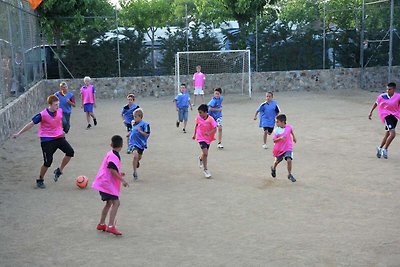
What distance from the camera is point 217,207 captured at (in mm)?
9492

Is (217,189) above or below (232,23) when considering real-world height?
below

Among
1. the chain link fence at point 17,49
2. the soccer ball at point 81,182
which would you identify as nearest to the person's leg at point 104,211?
the soccer ball at point 81,182

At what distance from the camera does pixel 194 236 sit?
8.04m

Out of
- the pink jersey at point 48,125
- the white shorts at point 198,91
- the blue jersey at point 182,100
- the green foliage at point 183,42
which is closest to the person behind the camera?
the pink jersey at point 48,125

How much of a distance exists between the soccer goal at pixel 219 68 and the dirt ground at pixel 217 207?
12290 mm

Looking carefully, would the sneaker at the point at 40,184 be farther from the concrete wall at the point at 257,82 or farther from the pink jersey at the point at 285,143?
the concrete wall at the point at 257,82

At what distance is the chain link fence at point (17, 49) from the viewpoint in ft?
53.7

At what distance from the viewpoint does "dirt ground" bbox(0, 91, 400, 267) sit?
734 centimetres

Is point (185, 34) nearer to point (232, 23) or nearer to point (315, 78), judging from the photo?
point (232, 23)

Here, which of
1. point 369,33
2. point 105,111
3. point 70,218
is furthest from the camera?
point 369,33

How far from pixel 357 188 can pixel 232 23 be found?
23.2 meters

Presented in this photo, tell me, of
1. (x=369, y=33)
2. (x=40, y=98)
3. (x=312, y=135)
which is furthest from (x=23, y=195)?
(x=369, y=33)

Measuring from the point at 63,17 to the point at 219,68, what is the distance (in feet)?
26.5

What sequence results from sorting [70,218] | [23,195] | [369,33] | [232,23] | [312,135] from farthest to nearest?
[232,23]
[369,33]
[312,135]
[23,195]
[70,218]
